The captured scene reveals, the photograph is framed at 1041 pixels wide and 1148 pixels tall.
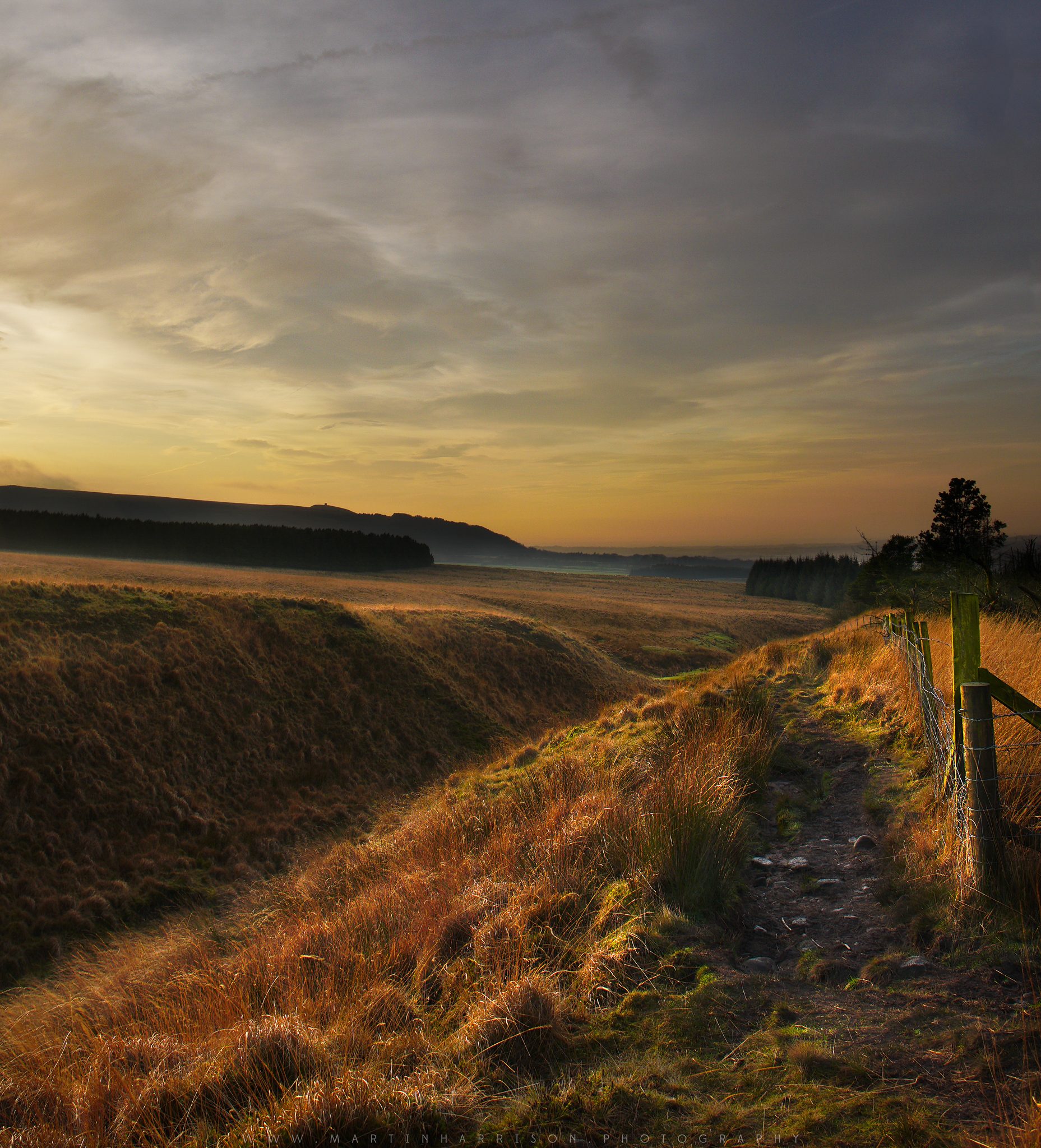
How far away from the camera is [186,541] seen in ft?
381

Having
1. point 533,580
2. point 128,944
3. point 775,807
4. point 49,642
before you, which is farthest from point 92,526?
point 775,807

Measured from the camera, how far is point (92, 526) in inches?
4717

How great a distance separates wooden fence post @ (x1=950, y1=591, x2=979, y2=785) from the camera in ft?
18.0

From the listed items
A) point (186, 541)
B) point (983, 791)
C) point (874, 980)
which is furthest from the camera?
point (186, 541)

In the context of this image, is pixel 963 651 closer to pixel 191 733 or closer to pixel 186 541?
pixel 191 733

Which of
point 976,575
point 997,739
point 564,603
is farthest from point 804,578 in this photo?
point 997,739

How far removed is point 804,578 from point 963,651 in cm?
12182

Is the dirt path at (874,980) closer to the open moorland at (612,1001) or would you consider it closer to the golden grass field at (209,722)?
the open moorland at (612,1001)

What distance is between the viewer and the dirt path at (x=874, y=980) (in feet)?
10.8

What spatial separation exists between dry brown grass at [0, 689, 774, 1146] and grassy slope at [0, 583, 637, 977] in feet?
18.5

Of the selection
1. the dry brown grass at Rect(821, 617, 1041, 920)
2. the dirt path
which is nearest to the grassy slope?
the dirt path

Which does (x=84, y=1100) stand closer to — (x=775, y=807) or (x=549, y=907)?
(x=549, y=907)

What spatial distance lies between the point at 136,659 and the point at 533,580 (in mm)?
79417

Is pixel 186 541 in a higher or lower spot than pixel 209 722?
higher
